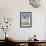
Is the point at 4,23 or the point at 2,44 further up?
the point at 4,23

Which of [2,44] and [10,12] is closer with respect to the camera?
[2,44]

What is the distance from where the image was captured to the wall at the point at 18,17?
203 inches

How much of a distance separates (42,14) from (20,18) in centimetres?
84

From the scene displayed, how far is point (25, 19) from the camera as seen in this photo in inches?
205

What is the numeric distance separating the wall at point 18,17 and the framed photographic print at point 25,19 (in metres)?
0.11

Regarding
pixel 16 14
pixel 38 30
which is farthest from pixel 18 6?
pixel 38 30

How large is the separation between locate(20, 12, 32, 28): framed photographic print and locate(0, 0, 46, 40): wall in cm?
11

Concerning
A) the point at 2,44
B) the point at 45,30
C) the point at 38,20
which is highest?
the point at 38,20

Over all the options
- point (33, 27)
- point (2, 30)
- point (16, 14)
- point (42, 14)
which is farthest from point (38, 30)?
point (2, 30)

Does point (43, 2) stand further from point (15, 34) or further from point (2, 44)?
point (2, 44)

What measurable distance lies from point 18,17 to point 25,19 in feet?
0.90

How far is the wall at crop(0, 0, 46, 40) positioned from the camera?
203 inches

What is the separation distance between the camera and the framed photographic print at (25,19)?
5.20 m

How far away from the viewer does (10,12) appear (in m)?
5.19
